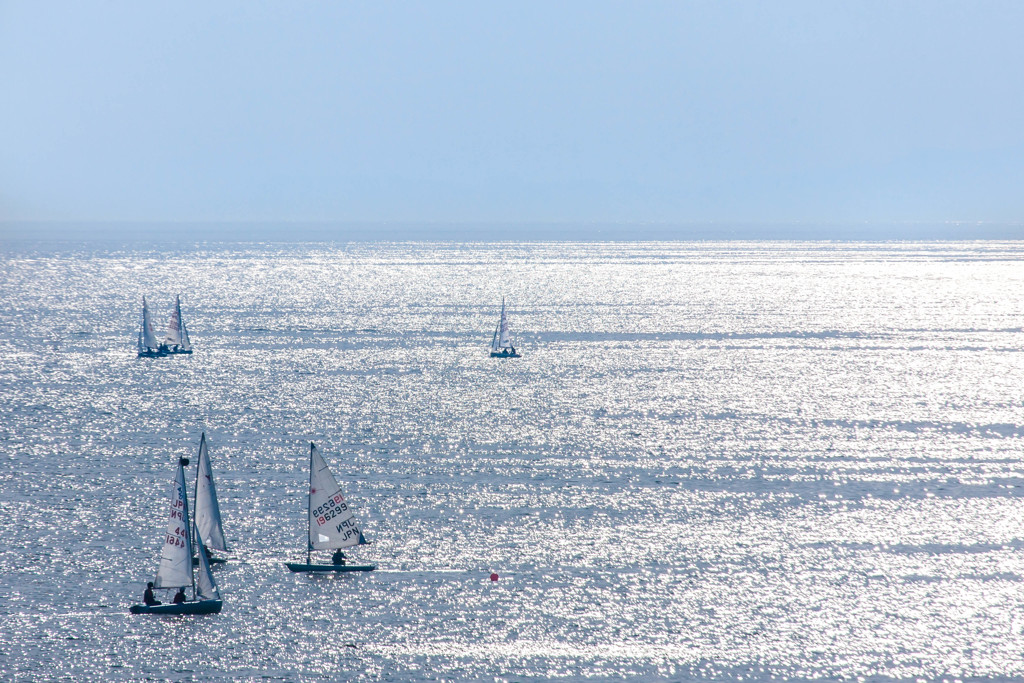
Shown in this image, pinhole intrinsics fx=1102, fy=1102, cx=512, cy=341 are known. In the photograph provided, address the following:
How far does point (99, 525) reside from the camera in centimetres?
6562

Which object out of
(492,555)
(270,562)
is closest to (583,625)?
(492,555)

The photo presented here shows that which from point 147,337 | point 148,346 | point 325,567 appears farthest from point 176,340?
point 325,567

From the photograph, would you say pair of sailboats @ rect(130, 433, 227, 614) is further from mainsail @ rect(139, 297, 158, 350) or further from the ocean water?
mainsail @ rect(139, 297, 158, 350)

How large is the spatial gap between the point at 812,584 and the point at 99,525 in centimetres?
4105

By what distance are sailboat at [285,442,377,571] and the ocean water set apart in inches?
83.9

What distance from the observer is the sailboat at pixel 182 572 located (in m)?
52.5

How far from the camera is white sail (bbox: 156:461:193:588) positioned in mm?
52312

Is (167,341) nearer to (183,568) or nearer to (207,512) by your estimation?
(207,512)

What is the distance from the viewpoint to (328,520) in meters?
59.4

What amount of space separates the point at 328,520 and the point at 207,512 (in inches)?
249

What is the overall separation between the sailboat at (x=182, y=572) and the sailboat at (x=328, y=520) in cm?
592

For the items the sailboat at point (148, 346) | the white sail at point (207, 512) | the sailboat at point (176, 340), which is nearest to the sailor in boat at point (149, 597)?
the white sail at point (207, 512)

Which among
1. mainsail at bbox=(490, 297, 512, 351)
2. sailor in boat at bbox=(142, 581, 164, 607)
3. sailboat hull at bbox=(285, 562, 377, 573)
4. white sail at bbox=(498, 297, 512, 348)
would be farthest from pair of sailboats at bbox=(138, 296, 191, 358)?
sailor in boat at bbox=(142, 581, 164, 607)

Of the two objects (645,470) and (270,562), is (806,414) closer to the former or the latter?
(645,470)
